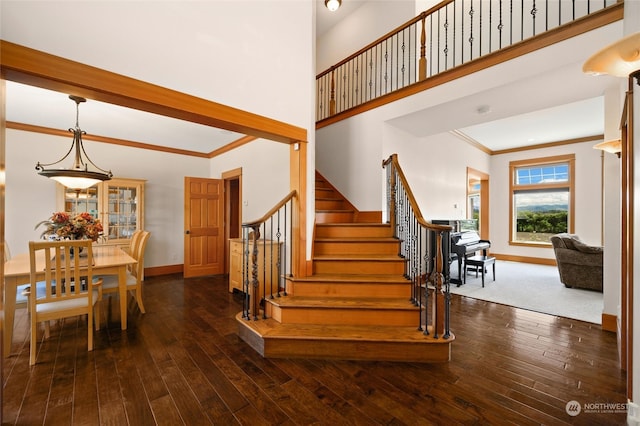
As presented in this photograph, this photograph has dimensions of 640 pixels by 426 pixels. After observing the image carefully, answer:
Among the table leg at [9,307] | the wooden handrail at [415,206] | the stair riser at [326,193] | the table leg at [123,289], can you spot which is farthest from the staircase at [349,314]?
the table leg at [9,307]

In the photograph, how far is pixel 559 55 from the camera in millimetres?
2684

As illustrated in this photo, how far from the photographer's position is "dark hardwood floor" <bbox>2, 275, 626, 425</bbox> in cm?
178

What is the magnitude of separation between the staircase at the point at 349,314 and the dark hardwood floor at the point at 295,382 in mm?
109

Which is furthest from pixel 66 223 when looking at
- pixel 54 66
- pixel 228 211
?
pixel 228 211

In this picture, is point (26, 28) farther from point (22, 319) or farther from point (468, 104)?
point (468, 104)

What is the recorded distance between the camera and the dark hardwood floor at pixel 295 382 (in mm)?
1778

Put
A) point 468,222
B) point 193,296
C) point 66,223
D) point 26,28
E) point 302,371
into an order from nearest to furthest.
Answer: point 26,28 < point 302,371 < point 66,223 < point 193,296 < point 468,222

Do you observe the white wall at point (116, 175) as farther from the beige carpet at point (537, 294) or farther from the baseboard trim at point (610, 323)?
the baseboard trim at point (610, 323)

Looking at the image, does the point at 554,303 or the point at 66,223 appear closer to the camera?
the point at 66,223

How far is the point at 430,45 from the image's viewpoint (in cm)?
456

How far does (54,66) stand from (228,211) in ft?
15.1

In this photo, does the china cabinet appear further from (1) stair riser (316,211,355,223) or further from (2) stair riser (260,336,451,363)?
(2) stair riser (260,336,451,363)

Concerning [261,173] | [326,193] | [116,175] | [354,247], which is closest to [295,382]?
[354,247]

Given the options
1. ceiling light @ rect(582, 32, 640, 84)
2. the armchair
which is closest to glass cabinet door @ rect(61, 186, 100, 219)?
ceiling light @ rect(582, 32, 640, 84)
